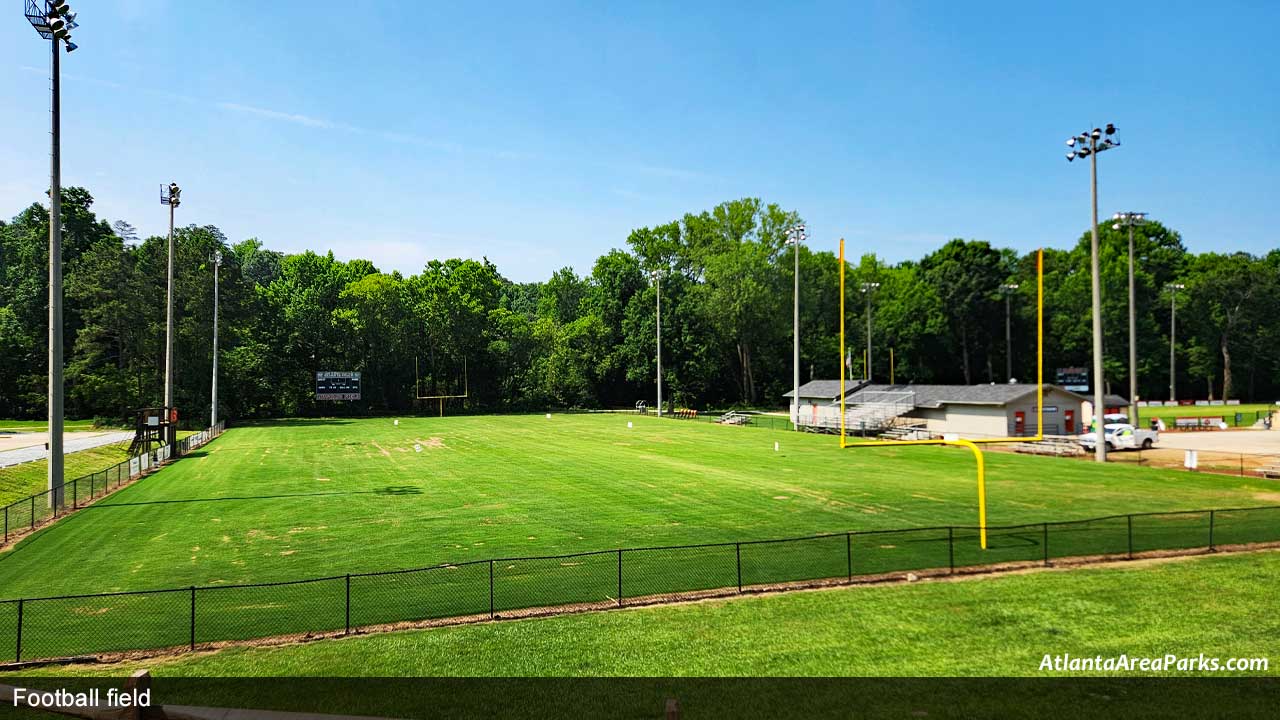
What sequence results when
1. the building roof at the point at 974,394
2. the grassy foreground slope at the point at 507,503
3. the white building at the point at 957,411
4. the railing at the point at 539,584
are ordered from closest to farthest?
the railing at the point at 539,584
the grassy foreground slope at the point at 507,503
the building roof at the point at 974,394
the white building at the point at 957,411

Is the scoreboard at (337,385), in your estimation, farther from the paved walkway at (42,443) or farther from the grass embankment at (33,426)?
the paved walkway at (42,443)

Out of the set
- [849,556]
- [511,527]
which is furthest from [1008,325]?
[849,556]

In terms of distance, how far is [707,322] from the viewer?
101 meters

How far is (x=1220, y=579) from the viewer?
1630 cm

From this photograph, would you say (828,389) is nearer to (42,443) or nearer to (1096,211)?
(1096,211)

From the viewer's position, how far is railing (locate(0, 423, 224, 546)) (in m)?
23.7

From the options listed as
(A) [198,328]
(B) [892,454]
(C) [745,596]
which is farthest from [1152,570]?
(A) [198,328]

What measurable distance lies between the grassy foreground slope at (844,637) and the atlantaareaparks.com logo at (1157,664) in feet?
0.82

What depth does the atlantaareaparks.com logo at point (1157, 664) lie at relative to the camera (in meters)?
11.4

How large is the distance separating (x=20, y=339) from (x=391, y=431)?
1958 inches

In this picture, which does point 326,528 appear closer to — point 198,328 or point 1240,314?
point 198,328

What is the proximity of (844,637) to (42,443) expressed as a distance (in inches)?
2249

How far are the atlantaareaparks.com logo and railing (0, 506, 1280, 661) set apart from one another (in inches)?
188

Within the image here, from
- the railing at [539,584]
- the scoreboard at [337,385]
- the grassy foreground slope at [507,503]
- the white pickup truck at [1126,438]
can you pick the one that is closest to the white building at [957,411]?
the white pickup truck at [1126,438]
